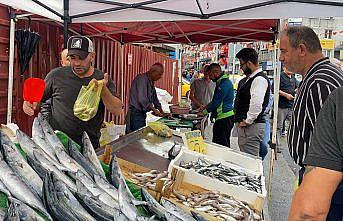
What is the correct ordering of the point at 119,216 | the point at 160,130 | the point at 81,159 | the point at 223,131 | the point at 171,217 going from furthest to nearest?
the point at 223,131 < the point at 160,130 < the point at 81,159 < the point at 171,217 < the point at 119,216

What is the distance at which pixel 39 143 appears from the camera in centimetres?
250

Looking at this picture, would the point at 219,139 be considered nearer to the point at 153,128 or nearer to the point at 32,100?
the point at 153,128

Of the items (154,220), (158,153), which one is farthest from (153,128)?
(154,220)

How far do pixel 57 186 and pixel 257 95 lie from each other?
12.7 ft

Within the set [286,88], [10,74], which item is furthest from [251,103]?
[286,88]

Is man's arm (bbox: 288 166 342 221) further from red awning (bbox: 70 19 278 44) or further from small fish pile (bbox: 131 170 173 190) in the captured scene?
red awning (bbox: 70 19 278 44)

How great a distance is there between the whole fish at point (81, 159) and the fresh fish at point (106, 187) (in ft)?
0.34

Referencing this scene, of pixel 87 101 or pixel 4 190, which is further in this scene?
pixel 87 101

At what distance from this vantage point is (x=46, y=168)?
2104mm

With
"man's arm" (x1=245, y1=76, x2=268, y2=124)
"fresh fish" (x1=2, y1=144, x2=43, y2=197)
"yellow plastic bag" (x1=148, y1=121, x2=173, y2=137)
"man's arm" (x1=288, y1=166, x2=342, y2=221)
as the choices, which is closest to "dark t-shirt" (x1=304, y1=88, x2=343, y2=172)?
"man's arm" (x1=288, y1=166, x2=342, y2=221)

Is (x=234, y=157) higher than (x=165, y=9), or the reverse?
(x=165, y=9)

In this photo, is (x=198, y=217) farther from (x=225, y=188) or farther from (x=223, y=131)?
(x=223, y=131)

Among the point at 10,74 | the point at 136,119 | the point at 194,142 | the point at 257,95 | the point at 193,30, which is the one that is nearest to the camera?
the point at 194,142

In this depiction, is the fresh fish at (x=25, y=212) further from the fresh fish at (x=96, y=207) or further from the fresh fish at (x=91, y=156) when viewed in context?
the fresh fish at (x=91, y=156)
